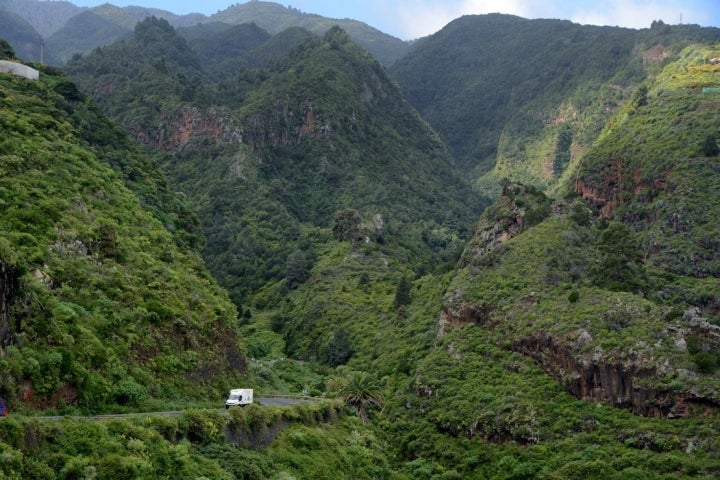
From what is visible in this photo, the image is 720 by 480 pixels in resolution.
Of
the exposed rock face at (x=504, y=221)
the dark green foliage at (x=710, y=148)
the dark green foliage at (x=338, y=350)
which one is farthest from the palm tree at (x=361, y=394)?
the dark green foliage at (x=710, y=148)

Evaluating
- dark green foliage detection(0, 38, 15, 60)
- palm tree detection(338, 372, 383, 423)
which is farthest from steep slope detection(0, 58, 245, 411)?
dark green foliage detection(0, 38, 15, 60)

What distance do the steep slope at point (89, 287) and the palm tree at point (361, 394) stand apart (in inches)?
559

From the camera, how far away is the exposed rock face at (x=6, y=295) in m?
32.3

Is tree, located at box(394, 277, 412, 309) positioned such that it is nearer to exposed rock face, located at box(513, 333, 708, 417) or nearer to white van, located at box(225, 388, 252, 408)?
exposed rock face, located at box(513, 333, 708, 417)

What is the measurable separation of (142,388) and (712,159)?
78.1 m

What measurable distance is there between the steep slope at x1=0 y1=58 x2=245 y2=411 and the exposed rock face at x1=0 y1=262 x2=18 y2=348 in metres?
0.05

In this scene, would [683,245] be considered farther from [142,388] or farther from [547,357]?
[142,388]

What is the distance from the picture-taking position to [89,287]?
45.2 meters

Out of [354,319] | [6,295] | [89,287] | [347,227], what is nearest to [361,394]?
[354,319]

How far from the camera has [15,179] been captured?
162 ft

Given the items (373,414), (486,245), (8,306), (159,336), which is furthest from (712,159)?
(8,306)

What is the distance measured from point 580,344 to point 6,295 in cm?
4280

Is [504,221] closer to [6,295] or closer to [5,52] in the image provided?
[5,52]

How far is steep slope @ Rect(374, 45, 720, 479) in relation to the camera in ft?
189
